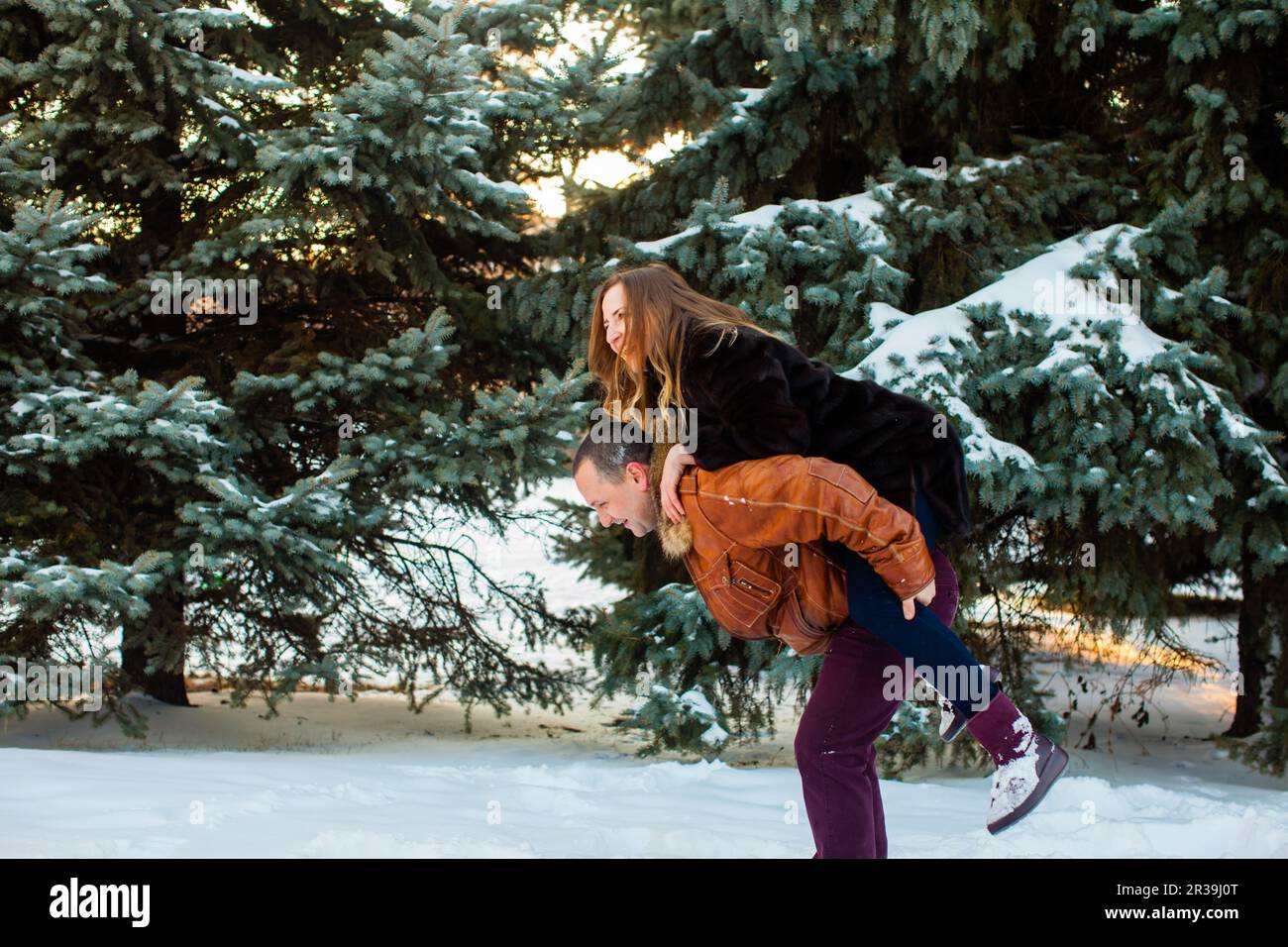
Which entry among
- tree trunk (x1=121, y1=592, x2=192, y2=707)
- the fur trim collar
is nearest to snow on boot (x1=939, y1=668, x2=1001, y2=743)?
the fur trim collar

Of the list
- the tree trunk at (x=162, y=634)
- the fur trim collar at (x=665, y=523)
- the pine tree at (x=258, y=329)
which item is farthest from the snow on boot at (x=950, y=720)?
the tree trunk at (x=162, y=634)

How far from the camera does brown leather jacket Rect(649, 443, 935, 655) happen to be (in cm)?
230

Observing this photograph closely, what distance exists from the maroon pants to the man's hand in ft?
0.45

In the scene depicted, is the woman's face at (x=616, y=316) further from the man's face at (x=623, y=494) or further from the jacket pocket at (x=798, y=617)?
the jacket pocket at (x=798, y=617)

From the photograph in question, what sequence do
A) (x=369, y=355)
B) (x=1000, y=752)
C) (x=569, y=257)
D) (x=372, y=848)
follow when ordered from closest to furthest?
(x=1000, y=752) → (x=372, y=848) → (x=369, y=355) → (x=569, y=257)

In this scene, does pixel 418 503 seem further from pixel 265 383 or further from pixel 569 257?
pixel 569 257

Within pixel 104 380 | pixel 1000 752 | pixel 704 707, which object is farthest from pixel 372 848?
pixel 104 380

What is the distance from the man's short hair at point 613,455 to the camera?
262 centimetres

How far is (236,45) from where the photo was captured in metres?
5.87

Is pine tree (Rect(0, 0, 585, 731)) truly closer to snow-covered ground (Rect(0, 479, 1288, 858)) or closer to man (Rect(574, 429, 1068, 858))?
snow-covered ground (Rect(0, 479, 1288, 858))

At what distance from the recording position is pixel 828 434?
8.58ft

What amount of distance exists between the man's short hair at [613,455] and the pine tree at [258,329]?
2631 mm

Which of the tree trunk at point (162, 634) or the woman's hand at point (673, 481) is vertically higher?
the woman's hand at point (673, 481)

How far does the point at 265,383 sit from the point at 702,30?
3363mm
